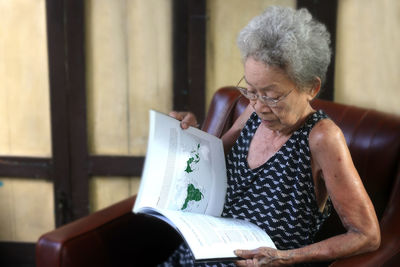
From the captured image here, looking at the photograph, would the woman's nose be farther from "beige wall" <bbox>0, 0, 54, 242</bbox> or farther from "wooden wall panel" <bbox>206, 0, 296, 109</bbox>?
"beige wall" <bbox>0, 0, 54, 242</bbox>

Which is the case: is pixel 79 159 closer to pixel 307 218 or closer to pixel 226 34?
pixel 226 34

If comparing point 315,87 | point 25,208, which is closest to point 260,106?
point 315,87

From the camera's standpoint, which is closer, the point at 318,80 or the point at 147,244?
the point at 318,80

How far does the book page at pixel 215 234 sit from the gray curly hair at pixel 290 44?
1.31 ft

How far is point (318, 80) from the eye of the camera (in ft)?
4.36

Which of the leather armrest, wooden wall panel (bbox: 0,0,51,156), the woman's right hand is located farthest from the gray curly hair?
wooden wall panel (bbox: 0,0,51,156)

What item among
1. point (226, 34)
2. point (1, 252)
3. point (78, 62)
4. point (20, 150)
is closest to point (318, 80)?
point (226, 34)

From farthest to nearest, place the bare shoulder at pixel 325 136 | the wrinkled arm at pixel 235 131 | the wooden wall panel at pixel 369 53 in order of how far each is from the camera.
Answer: the wooden wall panel at pixel 369 53, the wrinkled arm at pixel 235 131, the bare shoulder at pixel 325 136

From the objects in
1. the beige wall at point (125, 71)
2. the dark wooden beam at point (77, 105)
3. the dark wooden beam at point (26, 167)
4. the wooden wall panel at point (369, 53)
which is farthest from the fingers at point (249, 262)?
the dark wooden beam at point (26, 167)

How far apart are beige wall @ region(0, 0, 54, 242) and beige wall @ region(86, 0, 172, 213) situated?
0.24 metres

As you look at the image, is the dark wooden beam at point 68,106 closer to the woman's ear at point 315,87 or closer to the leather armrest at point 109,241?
the leather armrest at point 109,241

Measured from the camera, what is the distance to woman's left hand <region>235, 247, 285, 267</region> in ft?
4.03

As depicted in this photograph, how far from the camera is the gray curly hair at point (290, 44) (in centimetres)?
126

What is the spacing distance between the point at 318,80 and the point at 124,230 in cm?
74
